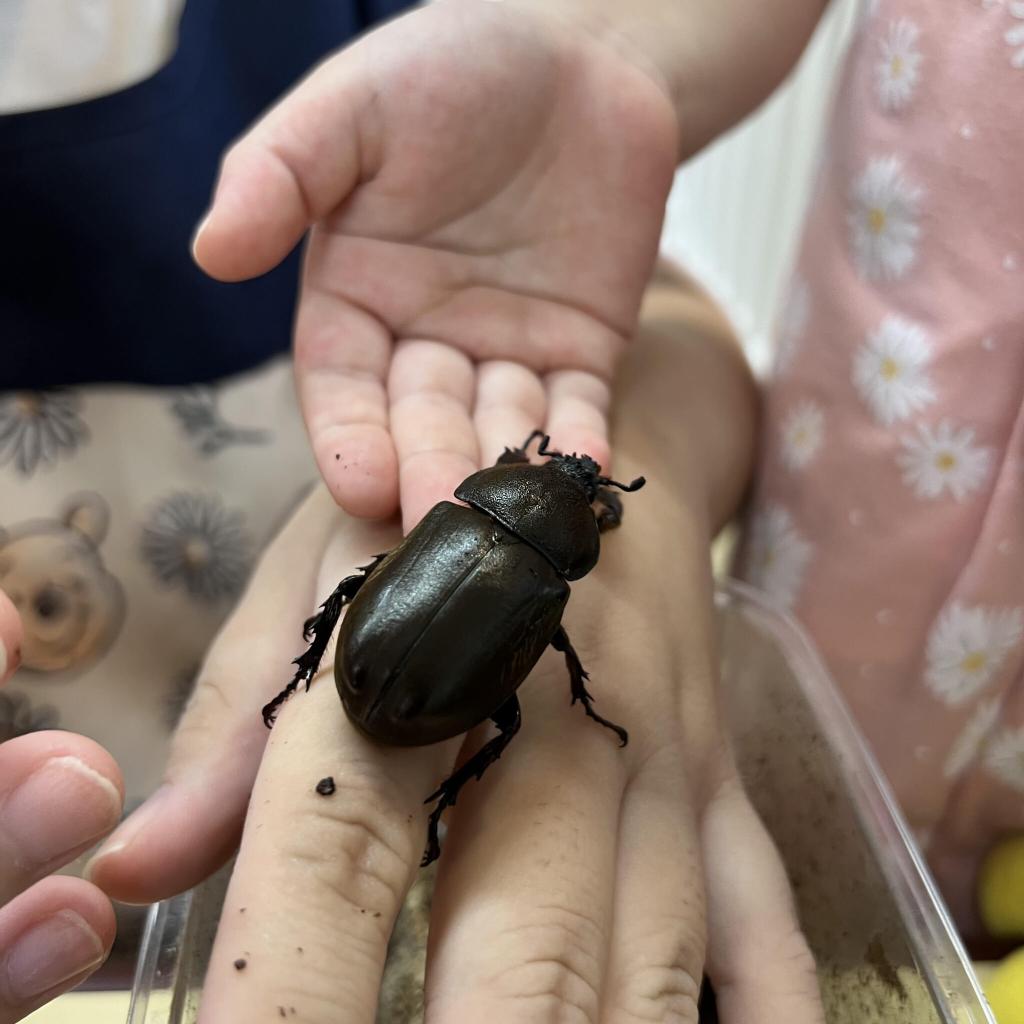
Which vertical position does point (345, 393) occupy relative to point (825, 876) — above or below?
above

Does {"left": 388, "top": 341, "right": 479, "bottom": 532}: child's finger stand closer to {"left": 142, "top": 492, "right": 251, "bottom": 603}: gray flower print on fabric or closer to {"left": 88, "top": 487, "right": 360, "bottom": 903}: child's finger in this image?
{"left": 88, "top": 487, "right": 360, "bottom": 903}: child's finger

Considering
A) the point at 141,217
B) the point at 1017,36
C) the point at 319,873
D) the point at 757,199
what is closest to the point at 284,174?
the point at 141,217

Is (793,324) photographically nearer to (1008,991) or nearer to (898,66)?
(898,66)

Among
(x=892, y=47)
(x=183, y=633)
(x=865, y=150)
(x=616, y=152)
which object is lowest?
(x=183, y=633)

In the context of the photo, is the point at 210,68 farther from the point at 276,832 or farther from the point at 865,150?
the point at 276,832

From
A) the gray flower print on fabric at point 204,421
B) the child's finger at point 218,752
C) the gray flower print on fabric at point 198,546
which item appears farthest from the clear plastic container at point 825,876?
the gray flower print on fabric at point 204,421

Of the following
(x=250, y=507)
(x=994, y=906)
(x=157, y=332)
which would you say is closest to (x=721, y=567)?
(x=994, y=906)
